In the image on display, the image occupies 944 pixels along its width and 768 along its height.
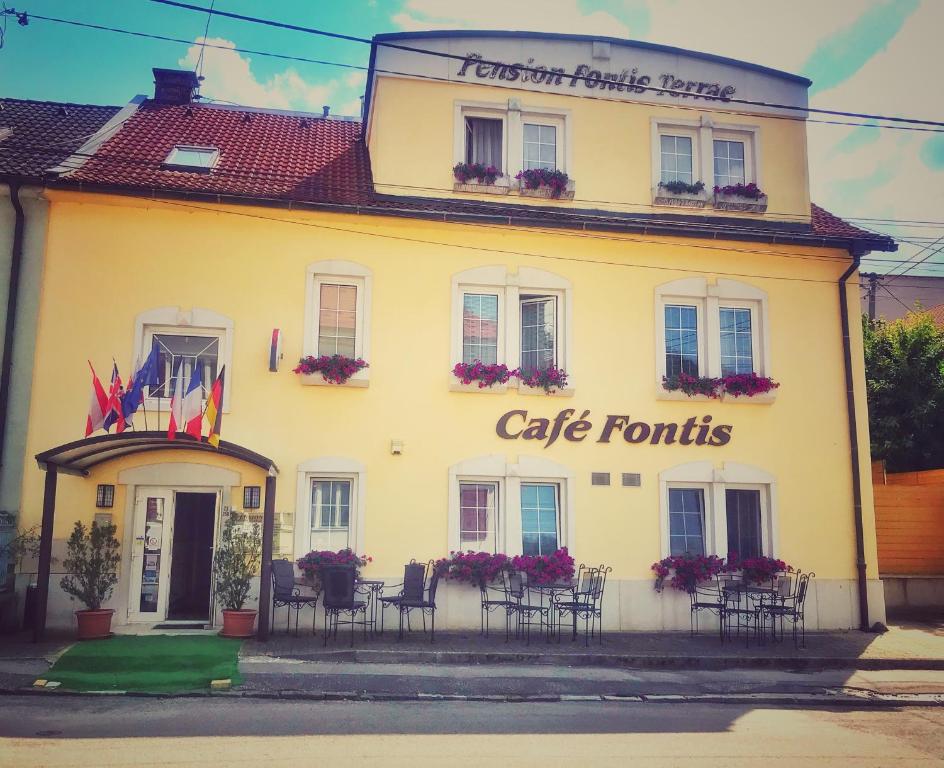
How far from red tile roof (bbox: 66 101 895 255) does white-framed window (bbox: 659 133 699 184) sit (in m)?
0.82

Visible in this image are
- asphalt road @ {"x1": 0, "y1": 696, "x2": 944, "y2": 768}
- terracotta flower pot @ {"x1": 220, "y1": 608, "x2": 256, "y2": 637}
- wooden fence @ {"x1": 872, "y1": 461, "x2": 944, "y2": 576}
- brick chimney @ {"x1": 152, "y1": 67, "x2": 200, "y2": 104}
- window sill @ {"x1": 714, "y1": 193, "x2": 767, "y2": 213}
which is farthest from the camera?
brick chimney @ {"x1": 152, "y1": 67, "x2": 200, "y2": 104}

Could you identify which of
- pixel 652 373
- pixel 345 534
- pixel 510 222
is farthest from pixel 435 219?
pixel 345 534

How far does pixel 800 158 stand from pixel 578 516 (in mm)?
7880

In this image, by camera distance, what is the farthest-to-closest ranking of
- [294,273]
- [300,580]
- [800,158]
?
[800,158], [294,273], [300,580]

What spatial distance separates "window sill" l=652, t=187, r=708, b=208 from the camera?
1402 cm

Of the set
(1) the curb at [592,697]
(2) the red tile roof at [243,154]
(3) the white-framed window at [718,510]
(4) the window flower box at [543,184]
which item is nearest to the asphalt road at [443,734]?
(1) the curb at [592,697]

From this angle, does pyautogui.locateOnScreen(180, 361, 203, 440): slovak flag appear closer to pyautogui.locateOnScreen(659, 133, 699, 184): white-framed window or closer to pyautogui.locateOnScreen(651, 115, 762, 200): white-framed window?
pyautogui.locateOnScreen(651, 115, 762, 200): white-framed window

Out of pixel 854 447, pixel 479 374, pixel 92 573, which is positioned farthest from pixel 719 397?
pixel 92 573

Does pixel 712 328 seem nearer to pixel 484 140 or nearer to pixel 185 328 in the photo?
pixel 484 140

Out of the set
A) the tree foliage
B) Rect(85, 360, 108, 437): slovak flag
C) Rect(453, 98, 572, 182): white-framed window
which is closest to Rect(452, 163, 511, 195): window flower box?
Rect(453, 98, 572, 182): white-framed window

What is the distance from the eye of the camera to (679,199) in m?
14.1

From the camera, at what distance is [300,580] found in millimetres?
11648

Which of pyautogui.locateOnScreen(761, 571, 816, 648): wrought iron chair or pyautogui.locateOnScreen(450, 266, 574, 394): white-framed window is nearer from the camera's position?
pyautogui.locateOnScreen(761, 571, 816, 648): wrought iron chair

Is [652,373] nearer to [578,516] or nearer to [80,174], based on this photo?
[578,516]
